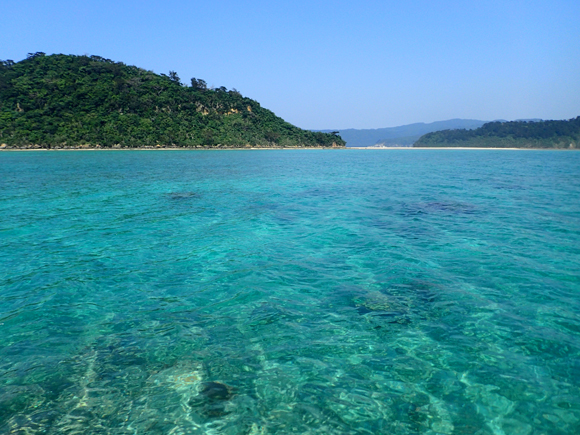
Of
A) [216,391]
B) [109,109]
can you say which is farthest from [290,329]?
[109,109]

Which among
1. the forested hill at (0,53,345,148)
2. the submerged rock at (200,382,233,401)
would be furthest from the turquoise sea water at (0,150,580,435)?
the forested hill at (0,53,345,148)

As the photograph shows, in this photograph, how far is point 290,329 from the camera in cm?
670

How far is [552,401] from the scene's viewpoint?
15.8ft

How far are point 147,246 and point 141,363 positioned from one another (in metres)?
7.10

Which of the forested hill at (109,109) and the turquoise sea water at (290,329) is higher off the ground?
the forested hill at (109,109)

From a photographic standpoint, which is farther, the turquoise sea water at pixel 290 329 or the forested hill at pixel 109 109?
the forested hill at pixel 109 109

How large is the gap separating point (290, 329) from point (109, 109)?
12050 cm

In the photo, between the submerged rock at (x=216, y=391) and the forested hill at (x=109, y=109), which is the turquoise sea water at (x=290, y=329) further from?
the forested hill at (x=109, y=109)

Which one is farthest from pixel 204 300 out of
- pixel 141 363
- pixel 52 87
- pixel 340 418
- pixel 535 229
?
pixel 52 87

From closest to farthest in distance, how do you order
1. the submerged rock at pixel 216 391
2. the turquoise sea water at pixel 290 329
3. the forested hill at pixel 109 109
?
the turquoise sea water at pixel 290 329, the submerged rock at pixel 216 391, the forested hill at pixel 109 109

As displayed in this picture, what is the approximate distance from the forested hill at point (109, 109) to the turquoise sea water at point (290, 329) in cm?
9689

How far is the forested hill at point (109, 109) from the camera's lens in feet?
306

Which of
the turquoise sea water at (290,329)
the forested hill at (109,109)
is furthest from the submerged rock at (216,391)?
the forested hill at (109,109)

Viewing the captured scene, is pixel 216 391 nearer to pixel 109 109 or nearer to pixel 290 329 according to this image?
pixel 290 329
